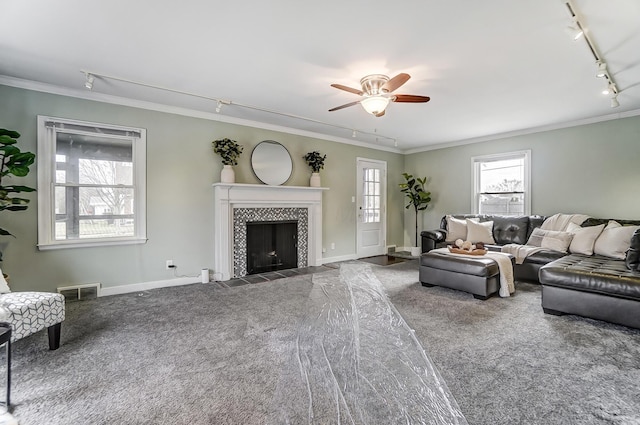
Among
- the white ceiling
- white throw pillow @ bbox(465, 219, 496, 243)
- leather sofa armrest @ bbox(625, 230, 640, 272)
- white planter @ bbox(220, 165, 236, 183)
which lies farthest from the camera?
white throw pillow @ bbox(465, 219, 496, 243)

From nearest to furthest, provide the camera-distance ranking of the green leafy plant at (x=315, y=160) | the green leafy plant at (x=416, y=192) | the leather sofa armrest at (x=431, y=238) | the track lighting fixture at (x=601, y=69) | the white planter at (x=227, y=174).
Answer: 1. the track lighting fixture at (x=601, y=69)
2. the white planter at (x=227, y=174)
3. the leather sofa armrest at (x=431, y=238)
4. the green leafy plant at (x=315, y=160)
5. the green leafy plant at (x=416, y=192)

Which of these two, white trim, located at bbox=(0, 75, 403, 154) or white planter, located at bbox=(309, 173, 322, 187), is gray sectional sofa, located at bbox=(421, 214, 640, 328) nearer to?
white planter, located at bbox=(309, 173, 322, 187)

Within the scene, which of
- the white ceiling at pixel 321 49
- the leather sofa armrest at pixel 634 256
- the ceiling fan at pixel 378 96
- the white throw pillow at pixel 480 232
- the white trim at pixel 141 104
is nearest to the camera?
the white ceiling at pixel 321 49

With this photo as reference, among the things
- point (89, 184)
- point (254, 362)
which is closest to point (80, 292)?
point (89, 184)

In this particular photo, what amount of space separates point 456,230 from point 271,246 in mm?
3306

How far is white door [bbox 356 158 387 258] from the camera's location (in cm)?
642

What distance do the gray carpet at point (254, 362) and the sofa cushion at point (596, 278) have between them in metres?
0.33

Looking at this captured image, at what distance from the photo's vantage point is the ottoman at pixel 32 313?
2074 millimetres

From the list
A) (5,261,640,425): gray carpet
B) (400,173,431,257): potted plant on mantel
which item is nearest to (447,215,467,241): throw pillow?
(400,173,431,257): potted plant on mantel

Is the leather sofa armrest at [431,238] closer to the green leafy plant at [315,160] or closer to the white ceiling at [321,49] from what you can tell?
the white ceiling at [321,49]

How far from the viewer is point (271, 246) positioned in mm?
5121

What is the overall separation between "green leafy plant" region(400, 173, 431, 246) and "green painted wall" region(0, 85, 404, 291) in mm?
2553

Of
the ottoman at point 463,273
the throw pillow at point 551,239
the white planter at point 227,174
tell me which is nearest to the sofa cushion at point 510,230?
the throw pillow at point 551,239

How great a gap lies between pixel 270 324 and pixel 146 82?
9.81ft
